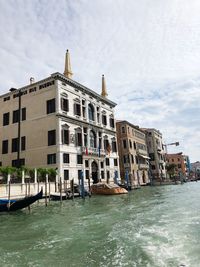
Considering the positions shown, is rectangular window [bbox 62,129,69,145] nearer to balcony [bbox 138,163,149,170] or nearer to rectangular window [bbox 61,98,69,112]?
rectangular window [bbox 61,98,69,112]

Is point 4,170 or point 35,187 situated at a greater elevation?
point 4,170

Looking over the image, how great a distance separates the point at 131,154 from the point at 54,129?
65.4ft

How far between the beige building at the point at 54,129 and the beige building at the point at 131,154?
10196mm

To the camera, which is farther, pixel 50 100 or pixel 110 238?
pixel 50 100

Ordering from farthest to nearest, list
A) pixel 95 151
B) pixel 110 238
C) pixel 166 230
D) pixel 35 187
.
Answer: pixel 95 151 < pixel 35 187 < pixel 166 230 < pixel 110 238

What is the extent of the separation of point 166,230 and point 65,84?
76.4 feet

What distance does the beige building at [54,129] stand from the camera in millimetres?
27141

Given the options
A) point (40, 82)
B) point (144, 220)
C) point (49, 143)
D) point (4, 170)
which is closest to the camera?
point (144, 220)

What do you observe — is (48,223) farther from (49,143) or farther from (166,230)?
(49,143)

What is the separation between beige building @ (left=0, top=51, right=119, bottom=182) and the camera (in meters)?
27.1

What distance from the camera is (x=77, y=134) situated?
1171 inches

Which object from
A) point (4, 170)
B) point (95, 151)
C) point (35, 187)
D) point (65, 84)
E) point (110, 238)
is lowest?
point (110, 238)

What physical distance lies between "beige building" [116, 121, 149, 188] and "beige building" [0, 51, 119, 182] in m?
10.2

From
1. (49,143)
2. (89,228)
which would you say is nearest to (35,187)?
(49,143)
